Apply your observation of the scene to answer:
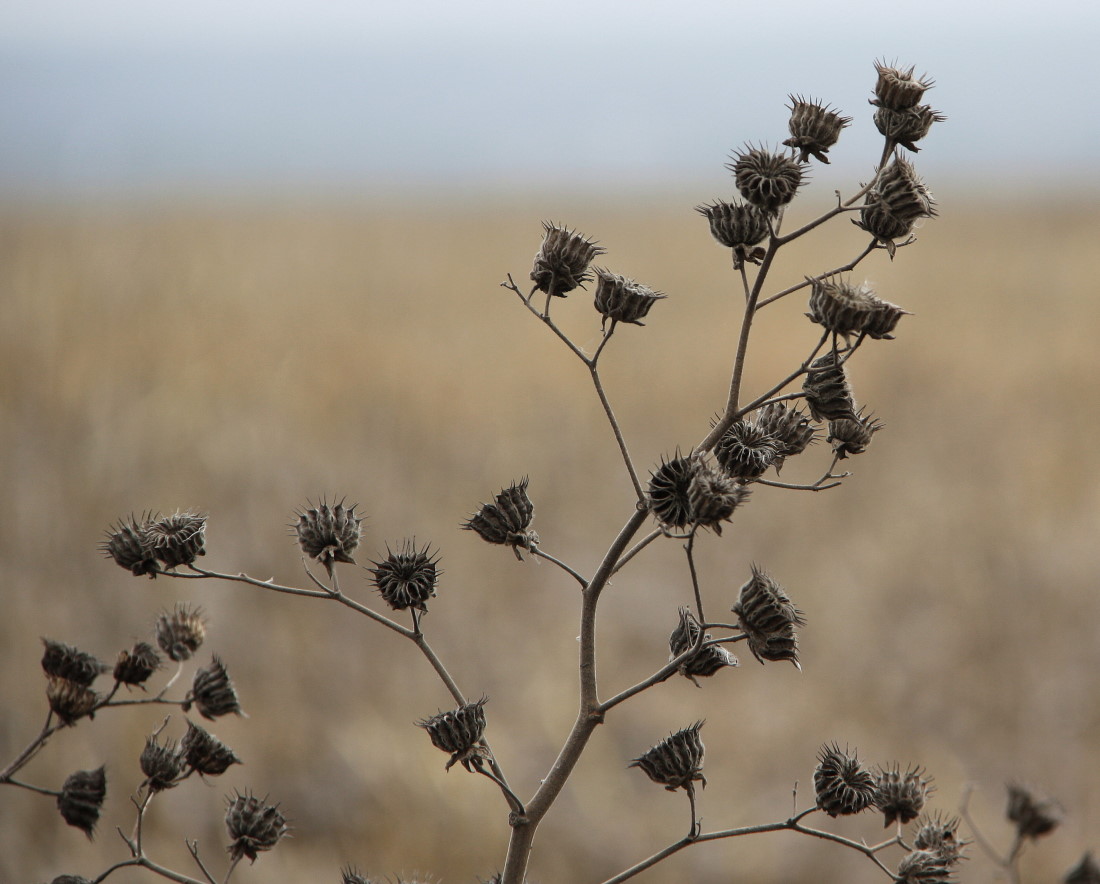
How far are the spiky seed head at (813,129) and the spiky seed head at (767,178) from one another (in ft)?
0.27

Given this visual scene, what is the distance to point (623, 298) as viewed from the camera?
129cm

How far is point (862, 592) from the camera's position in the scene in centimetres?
682

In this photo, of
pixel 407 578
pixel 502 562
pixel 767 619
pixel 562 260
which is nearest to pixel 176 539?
pixel 407 578

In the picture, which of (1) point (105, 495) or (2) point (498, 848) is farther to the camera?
(1) point (105, 495)

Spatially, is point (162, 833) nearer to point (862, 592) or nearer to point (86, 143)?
point (86, 143)

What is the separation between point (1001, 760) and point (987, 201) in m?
26.6

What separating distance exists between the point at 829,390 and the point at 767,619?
0.27 meters

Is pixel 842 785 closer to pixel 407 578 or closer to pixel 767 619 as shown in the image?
pixel 767 619

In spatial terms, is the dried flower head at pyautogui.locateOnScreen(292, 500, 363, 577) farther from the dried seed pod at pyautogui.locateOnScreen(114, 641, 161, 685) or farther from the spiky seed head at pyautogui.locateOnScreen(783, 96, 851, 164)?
the spiky seed head at pyautogui.locateOnScreen(783, 96, 851, 164)

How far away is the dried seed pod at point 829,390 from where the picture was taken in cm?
121

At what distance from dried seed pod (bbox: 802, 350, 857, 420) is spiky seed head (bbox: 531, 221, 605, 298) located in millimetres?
335

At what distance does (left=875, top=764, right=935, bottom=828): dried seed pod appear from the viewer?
1.26 meters

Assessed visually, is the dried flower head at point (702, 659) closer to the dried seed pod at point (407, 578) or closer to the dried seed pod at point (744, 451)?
the dried seed pod at point (744, 451)

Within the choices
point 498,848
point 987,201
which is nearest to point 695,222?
point 987,201
